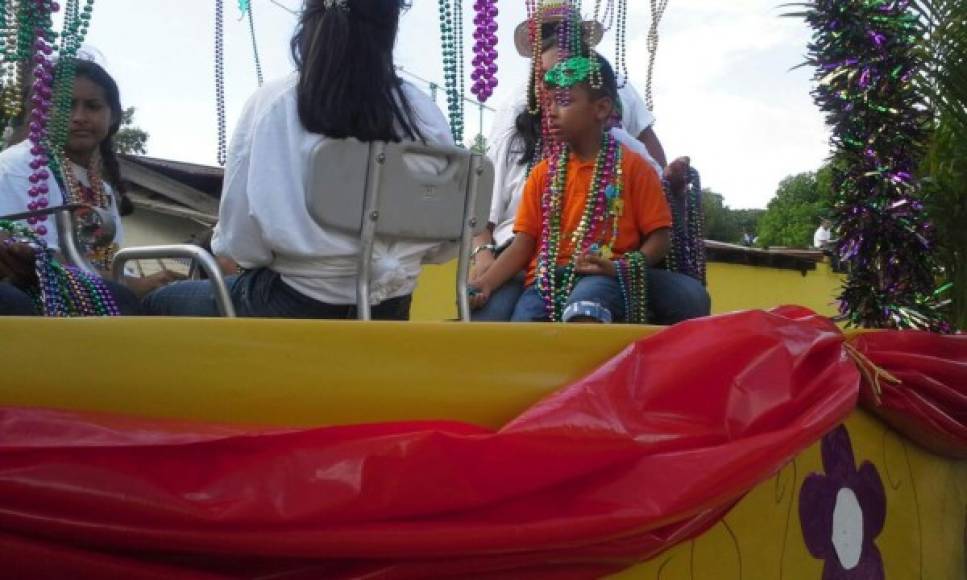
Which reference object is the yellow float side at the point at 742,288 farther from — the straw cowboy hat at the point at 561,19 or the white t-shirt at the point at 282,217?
the white t-shirt at the point at 282,217

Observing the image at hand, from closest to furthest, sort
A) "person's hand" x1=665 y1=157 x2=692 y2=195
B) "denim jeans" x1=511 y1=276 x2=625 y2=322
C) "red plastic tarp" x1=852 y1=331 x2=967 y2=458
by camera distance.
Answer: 1. "red plastic tarp" x1=852 y1=331 x2=967 y2=458
2. "denim jeans" x1=511 y1=276 x2=625 y2=322
3. "person's hand" x1=665 y1=157 x2=692 y2=195

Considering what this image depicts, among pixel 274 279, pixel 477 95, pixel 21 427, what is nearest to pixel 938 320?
pixel 477 95

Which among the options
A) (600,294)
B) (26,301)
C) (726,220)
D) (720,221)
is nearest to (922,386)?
(600,294)

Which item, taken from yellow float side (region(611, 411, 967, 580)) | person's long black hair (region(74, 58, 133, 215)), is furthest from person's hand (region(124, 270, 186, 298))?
yellow float side (region(611, 411, 967, 580))

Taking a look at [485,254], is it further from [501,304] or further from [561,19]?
[561,19]

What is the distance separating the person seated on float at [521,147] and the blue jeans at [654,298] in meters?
0.14

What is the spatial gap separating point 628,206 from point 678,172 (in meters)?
0.21

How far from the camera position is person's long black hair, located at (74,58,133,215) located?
9.31ft

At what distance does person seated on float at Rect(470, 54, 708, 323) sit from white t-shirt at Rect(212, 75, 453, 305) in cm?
67

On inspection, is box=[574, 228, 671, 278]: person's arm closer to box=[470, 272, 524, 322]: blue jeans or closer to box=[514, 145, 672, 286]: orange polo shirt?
box=[514, 145, 672, 286]: orange polo shirt

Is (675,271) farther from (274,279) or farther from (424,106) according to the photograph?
(274,279)

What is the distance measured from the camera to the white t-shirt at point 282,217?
80.1 inches

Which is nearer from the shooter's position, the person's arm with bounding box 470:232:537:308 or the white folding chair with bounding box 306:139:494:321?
the white folding chair with bounding box 306:139:494:321

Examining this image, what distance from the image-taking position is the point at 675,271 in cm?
297
